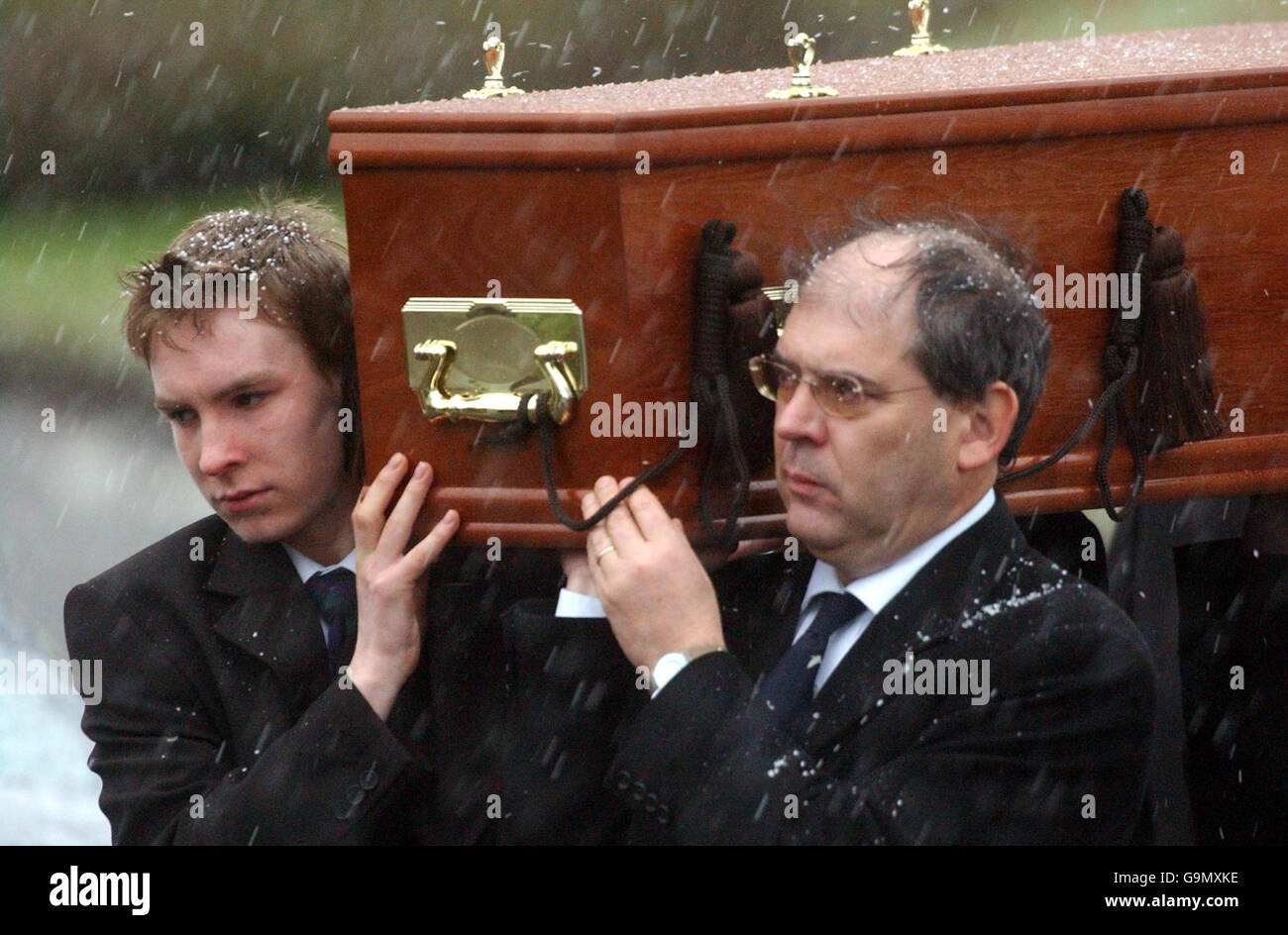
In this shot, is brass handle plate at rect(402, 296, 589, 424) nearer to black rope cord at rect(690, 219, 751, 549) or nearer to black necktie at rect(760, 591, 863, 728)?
black rope cord at rect(690, 219, 751, 549)

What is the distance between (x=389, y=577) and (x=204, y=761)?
50 cm

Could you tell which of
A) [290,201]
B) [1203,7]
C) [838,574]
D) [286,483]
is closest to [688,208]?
[838,574]

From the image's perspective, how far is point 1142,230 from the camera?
9.89 feet

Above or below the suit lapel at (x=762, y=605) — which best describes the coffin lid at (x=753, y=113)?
above

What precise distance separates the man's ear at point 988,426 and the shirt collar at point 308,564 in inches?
46.5

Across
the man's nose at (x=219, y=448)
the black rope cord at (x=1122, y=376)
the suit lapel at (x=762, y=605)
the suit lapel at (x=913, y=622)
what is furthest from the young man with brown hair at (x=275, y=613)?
the black rope cord at (x=1122, y=376)

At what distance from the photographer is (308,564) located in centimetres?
336

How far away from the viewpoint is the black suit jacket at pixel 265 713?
9.91ft

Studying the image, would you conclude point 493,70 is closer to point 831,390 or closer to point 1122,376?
point 831,390

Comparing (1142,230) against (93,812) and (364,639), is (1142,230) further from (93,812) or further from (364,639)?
(93,812)

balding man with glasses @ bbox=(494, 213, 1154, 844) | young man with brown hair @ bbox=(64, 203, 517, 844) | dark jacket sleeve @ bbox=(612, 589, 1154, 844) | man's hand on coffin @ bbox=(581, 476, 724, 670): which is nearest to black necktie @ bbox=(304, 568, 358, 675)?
young man with brown hair @ bbox=(64, 203, 517, 844)

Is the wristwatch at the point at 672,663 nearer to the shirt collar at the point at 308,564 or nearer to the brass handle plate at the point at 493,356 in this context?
the brass handle plate at the point at 493,356

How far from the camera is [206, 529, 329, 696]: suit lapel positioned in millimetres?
3234

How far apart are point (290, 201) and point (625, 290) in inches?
42.8
